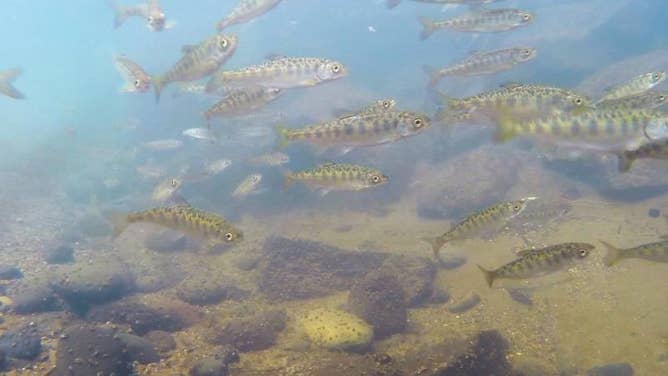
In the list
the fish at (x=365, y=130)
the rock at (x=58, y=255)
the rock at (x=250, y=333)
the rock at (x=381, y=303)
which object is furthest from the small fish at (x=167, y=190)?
the rock at (x=381, y=303)

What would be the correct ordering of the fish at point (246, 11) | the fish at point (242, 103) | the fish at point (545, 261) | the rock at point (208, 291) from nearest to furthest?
the fish at point (545, 261), the fish at point (242, 103), the rock at point (208, 291), the fish at point (246, 11)

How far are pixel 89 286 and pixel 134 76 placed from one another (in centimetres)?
483

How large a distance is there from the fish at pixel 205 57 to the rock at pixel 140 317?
437cm

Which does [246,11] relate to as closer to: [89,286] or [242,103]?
[242,103]

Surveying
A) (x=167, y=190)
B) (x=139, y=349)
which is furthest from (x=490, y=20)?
(x=139, y=349)

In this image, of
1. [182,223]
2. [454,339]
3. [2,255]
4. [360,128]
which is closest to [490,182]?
[360,128]

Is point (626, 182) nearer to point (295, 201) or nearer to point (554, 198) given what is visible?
point (554, 198)

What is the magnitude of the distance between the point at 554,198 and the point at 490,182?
6.13 feet

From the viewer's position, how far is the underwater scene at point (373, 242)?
6297 millimetres

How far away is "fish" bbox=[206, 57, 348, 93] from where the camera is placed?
805 cm

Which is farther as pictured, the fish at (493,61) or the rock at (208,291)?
the fish at (493,61)

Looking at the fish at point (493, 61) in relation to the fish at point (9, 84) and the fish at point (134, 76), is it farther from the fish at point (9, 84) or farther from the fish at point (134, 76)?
the fish at point (9, 84)

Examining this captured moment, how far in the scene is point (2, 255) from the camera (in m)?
13.3

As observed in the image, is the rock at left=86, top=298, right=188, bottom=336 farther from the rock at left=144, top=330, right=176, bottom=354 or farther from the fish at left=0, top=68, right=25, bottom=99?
the fish at left=0, top=68, right=25, bottom=99
